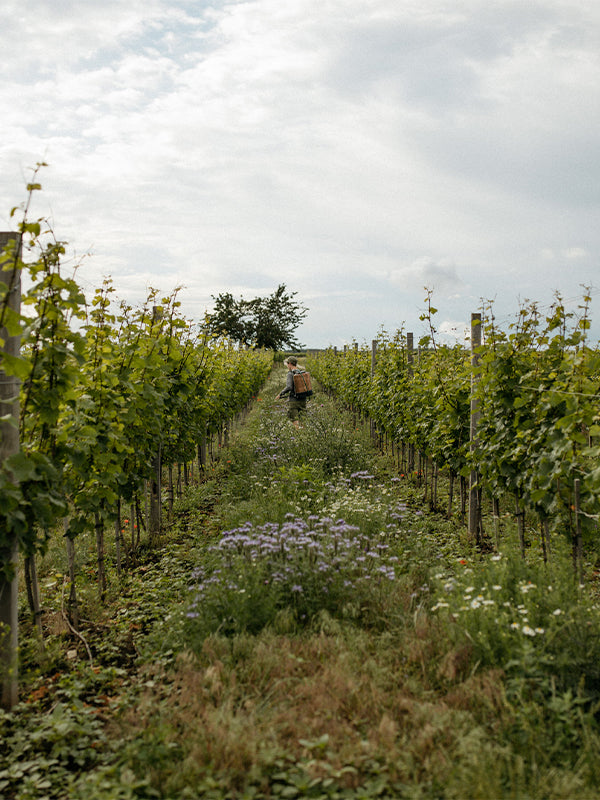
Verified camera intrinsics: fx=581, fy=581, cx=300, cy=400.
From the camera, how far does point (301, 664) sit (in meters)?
3.33

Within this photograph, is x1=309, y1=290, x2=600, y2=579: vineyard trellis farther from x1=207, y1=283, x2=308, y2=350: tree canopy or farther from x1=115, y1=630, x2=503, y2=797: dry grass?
x1=207, y1=283, x2=308, y2=350: tree canopy

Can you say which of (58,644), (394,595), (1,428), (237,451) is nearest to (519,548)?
(394,595)

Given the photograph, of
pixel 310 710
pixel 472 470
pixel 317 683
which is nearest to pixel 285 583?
pixel 317 683

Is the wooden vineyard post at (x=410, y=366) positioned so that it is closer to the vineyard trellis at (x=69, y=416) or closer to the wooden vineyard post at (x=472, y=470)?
the wooden vineyard post at (x=472, y=470)

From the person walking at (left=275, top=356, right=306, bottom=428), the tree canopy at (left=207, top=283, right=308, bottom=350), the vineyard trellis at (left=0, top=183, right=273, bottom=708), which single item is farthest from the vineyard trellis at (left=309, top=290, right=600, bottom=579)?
the tree canopy at (left=207, top=283, right=308, bottom=350)

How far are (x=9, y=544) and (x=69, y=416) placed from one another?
118cm

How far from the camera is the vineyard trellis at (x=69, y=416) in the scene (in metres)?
3.44

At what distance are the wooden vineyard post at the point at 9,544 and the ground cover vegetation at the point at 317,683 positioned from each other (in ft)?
0.74

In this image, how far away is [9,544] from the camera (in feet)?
11.1

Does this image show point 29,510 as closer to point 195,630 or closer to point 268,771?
point 195,630

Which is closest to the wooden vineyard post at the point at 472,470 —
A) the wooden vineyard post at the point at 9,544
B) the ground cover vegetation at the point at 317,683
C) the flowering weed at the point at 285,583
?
the ground cover vegetation at the point at 317,683

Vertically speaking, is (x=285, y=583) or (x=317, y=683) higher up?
(x=285, y=583)

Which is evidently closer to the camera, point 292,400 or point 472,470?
point 472,470

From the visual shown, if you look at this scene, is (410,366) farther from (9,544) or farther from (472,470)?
(9,544)
